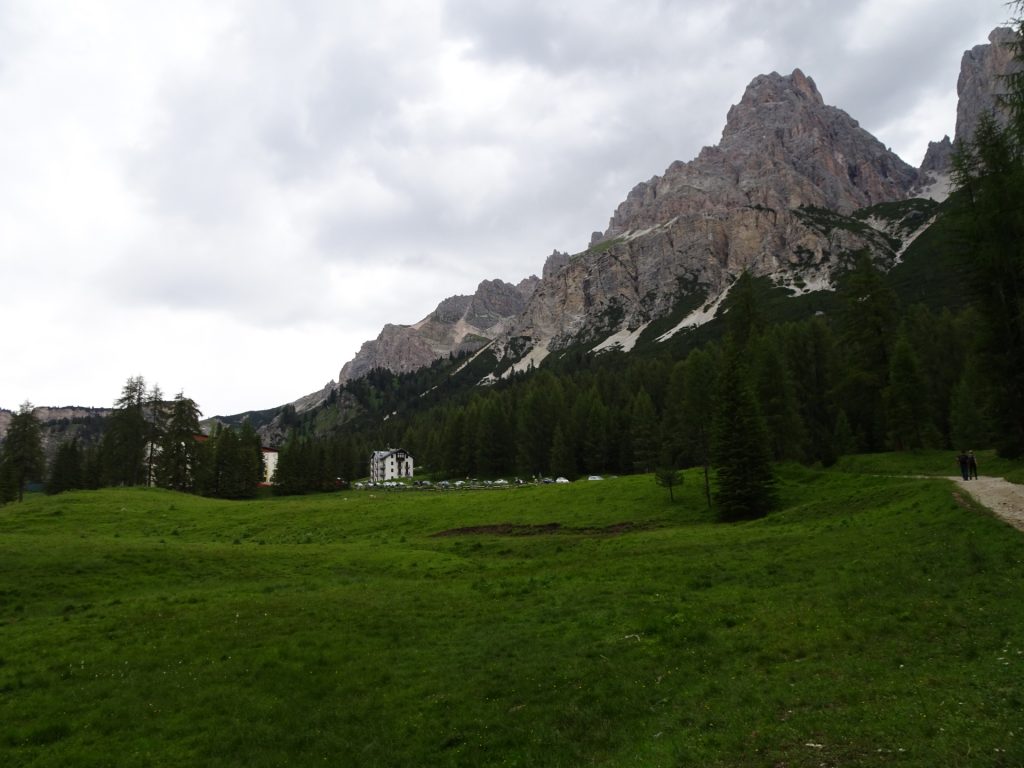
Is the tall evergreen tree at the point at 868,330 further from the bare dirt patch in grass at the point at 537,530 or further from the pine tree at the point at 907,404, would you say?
the bare dirt patch in grass at the point at 537,530

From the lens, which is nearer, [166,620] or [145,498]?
[166,620]

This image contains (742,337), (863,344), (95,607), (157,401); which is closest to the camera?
(95,607)

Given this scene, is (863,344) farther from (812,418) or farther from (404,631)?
(404,631)

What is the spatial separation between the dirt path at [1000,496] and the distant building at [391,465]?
14922 centimetres

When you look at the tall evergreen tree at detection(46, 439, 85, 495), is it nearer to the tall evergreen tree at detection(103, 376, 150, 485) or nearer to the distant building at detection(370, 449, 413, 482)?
the tall evergreen tree at detection(103, 376, 150, 485)

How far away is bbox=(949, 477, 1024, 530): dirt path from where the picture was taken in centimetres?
2180

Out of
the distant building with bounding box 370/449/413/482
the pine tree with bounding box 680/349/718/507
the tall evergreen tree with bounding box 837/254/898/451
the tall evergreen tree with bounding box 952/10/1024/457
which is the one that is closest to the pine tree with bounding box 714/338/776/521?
the pine tree with bounding box 680/349/718/507

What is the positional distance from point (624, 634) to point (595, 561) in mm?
12427

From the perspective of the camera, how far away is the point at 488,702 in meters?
14.3

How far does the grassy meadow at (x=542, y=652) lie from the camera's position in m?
11.0

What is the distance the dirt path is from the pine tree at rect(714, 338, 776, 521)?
506 inches

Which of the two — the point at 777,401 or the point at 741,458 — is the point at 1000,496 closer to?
the point at 741,458

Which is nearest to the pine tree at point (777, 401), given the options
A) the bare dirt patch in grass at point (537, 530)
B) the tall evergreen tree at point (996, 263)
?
the tall evergreen tree at point (996, 263)

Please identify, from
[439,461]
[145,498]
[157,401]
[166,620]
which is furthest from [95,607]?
[439,461]
